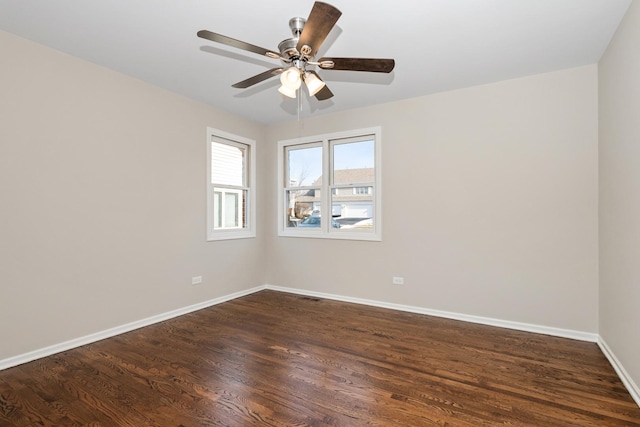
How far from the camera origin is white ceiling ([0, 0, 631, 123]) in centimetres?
222

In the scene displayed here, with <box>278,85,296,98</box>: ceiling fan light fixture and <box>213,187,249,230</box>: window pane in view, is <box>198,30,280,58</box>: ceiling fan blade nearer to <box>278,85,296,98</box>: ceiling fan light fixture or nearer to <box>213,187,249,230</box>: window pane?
<box>278,85,296,98</box>: ceiling fan light fixture

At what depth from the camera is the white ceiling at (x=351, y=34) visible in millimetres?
2221

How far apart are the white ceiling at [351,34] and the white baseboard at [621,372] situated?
8.49 ft

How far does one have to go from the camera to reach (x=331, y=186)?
183 inches

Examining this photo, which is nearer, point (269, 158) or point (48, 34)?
point (48, 34)

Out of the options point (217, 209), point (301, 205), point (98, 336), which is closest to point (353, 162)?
point (301, 205)

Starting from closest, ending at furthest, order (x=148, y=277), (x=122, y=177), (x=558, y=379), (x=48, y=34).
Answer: (x=558, y=379) < (x=48, y=34) < (x=122, y=177) < (x=148, y=277)

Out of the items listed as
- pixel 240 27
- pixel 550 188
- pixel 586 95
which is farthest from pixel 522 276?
pixel 240 27

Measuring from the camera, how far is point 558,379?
7.71 feet

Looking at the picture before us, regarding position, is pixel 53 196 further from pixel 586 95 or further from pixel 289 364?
pixel 586 95

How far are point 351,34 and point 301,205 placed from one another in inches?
112

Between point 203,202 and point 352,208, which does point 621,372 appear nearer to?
point 352,208

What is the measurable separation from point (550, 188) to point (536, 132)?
599 mm

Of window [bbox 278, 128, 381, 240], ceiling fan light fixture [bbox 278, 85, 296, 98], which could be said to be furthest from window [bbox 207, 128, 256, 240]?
ceiling fan light fixture [bbox 278, 85, 296, 98]
